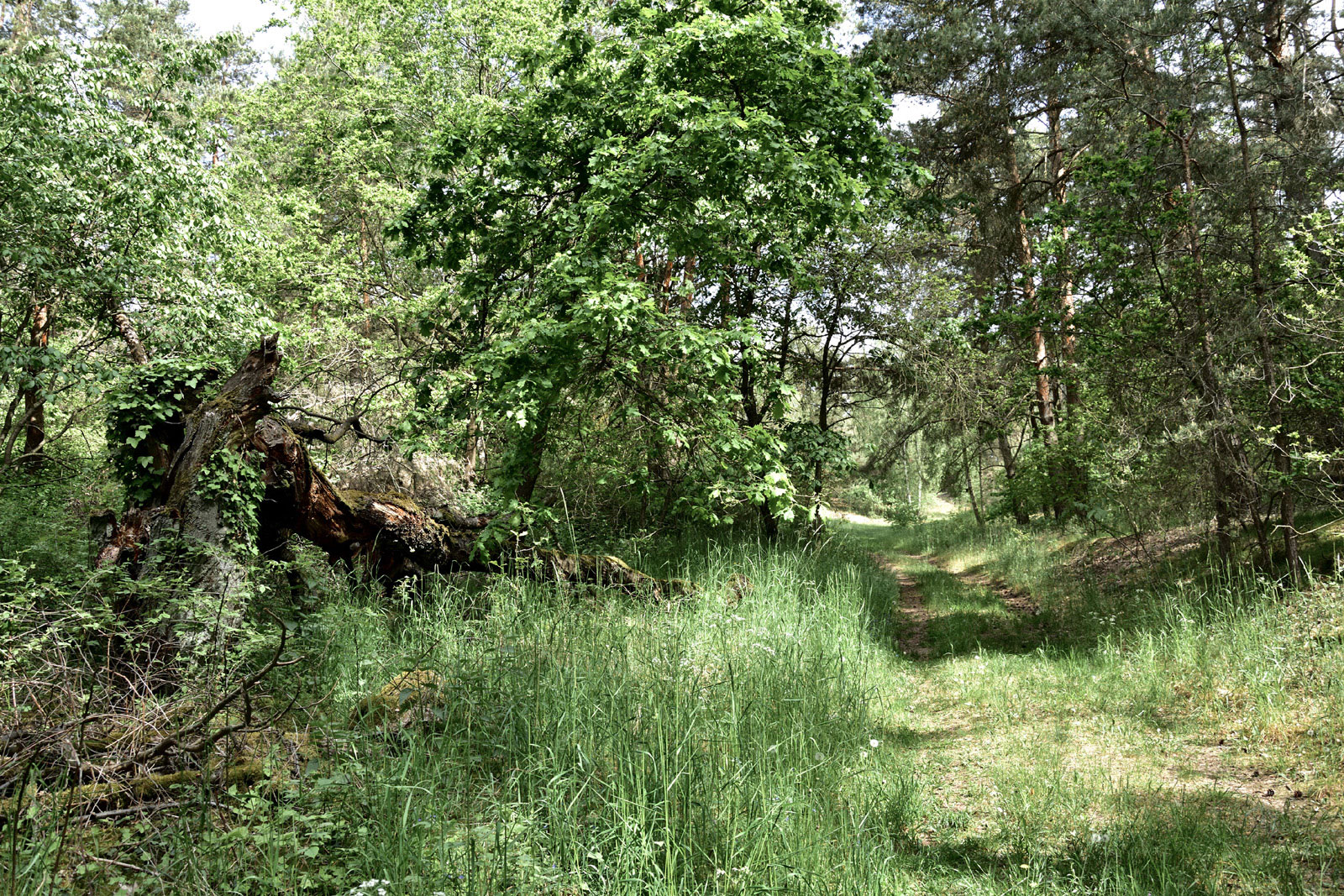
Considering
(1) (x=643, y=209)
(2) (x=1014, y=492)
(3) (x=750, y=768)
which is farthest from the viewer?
(2) (x=1014, y=492)

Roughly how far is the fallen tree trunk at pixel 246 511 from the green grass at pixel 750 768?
632mm

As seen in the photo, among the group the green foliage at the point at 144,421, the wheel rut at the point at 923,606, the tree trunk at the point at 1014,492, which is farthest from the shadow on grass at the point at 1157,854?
the tree trunk at the point at 1014,492

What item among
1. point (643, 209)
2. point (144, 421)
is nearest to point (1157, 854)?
point (643, 209)

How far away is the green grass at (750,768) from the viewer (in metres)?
2.52

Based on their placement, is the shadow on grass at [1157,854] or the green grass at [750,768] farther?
the shadow on grass at [1157,854]

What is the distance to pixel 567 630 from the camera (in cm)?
384

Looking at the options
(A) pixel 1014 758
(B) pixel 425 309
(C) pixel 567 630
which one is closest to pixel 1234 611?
(A) pixel 1014 758

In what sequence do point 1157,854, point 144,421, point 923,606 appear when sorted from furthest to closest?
point 923,606, point 144,421, point 1157,854

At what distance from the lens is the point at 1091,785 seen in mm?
3912

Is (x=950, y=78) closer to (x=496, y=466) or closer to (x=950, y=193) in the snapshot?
(x=950, y=193)

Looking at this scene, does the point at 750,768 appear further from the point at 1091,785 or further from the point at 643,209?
the point at 643,209

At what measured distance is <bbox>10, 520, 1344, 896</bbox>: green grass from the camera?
2516mm

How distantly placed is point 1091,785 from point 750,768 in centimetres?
216

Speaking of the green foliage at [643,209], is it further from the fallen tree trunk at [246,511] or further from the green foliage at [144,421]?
the green foliage at [144,421]
